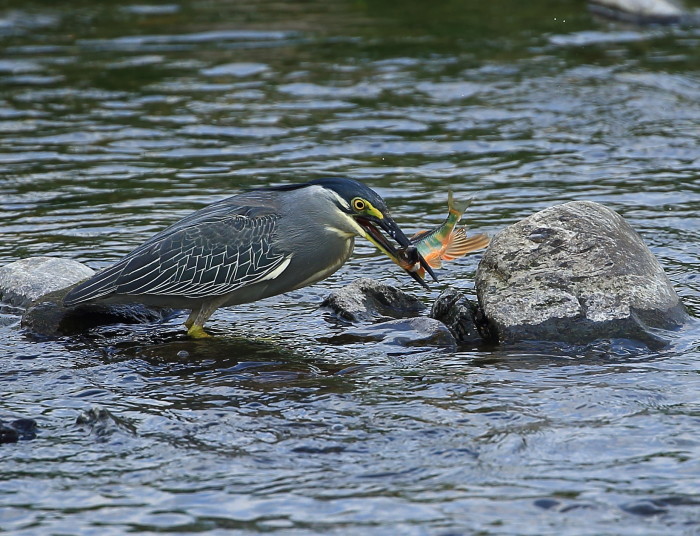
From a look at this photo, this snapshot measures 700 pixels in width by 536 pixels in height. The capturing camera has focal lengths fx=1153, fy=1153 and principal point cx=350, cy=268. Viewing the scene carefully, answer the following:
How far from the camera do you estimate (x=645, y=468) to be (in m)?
5.39

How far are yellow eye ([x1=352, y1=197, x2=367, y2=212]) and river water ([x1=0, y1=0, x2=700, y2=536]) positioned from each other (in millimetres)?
896

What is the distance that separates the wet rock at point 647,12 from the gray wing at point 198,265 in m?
11.1

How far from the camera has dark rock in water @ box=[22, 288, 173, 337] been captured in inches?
300

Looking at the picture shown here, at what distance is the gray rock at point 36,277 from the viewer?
8227 mm

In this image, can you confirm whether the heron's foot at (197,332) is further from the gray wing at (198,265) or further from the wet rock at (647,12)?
→ the wet rock at (647,12)

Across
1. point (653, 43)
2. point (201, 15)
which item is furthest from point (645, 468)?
point (201, 15)

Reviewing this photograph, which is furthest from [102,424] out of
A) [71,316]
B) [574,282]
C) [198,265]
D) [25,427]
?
[574,282]

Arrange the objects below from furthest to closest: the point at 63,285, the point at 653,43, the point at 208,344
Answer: the point at 653,43 → the point at 63,285 → the point at 208,344

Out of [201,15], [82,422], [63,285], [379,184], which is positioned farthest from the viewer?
[201,15]

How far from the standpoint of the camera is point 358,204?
731cm

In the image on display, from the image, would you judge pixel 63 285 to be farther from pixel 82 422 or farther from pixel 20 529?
pixel 20 529

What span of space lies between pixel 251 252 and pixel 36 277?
1.89 meters

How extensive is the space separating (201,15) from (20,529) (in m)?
13.8

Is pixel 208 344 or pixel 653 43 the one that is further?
pixel 653 43
